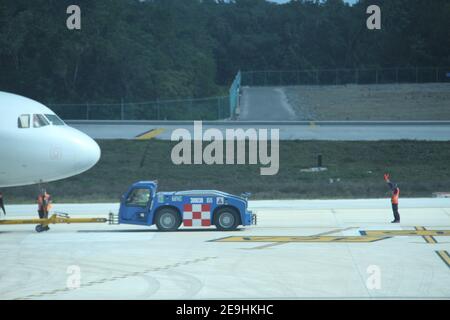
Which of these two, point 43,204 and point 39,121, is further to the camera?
point 43,204

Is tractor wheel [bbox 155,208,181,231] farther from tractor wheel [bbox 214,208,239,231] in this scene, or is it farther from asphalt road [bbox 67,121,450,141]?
asphalt road [bbox 67,121,450,141]

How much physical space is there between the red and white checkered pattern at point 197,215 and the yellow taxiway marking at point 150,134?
22.3m

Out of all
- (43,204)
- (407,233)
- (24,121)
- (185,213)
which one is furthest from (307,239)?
(43,204)

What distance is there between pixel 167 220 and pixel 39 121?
4.91 metres

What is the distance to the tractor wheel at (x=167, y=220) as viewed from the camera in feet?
87.0

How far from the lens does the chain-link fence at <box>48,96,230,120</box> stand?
199 feet

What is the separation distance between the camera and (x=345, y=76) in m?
86.9

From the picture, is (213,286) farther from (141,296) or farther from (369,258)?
(369,258)

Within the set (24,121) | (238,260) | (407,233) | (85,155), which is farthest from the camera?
(407,233)

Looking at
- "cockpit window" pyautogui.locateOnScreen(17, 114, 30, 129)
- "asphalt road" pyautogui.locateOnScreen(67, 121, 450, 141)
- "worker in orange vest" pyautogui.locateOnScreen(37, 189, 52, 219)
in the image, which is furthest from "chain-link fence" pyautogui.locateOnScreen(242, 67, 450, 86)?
"cockpit window" pyautogui.locateOnScreen(17, 114, 30, 129)

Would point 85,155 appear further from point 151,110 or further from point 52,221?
point 151,110

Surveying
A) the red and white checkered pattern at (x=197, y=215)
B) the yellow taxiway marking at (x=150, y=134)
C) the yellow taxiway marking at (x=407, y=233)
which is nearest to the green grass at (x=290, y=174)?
the yellow taxiway marking at (x=150, y=134)

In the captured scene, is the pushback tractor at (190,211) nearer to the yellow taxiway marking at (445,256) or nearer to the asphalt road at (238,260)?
the asphalt road at (238,260)
